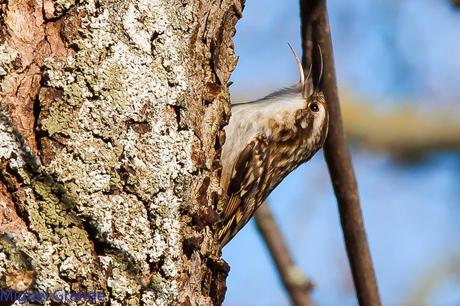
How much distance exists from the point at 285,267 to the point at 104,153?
3.37 ft

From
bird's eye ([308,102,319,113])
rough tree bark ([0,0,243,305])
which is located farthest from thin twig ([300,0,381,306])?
rough tree bark ([0,0,243,305])

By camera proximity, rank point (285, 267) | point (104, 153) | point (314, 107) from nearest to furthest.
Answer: point (104, 153) → point (285, 267) → point (314, 107)

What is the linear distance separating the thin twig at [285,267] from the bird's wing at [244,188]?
60 millimetres

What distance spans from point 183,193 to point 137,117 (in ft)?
0.55

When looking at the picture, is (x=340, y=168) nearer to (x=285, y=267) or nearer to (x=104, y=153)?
(x=285, y=267)

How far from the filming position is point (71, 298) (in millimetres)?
1549

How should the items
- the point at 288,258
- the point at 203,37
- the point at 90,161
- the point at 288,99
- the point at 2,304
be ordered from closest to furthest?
1. the point at 2,304
2. the point at 90,161
3. the point at 203,37
4. the point at 288,258
5. the point at 288,99

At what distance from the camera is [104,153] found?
1.63m

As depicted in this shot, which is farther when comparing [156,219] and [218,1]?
[218,1]

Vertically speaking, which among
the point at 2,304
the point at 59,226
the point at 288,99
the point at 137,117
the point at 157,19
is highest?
the point at 288,99

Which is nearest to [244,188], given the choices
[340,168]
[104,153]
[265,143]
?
[265,143]

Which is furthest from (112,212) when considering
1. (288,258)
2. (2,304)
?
(288,258)

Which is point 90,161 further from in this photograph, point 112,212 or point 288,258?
point 288,258

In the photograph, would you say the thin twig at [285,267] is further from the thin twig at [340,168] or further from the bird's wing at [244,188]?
the thin twig at [340,168]
